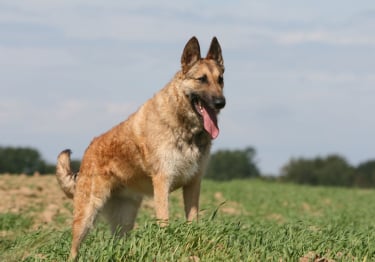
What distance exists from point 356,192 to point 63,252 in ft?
89.6

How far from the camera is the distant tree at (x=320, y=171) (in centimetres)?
6644

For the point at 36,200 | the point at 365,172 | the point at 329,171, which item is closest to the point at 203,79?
the point at 36,200

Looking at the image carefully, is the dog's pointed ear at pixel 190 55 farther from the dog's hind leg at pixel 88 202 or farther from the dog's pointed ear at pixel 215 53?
the dog's hind leg at pixel 88 202

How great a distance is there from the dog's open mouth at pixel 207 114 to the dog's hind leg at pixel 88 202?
5.28 ft

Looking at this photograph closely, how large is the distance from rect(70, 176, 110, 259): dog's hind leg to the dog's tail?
2.15 ft

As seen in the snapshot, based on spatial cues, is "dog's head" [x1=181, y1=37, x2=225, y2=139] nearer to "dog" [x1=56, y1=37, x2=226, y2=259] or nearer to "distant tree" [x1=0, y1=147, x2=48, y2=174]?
"dog" [x1=56, y1=37, x2=226, y2=259]

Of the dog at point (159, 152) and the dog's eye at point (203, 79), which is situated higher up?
the dog's eye at point (203, 79)

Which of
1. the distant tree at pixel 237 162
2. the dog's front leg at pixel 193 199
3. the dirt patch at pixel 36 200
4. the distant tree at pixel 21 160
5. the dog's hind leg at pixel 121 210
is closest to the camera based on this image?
the dog's front leg at pixel 193 199

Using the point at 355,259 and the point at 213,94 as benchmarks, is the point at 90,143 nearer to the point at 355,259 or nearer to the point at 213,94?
the point at 213,94

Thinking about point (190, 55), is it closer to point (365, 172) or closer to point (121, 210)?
point (121, 210)

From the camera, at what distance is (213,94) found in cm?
896

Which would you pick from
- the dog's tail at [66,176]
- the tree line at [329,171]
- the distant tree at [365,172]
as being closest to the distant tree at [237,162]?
the tree line at [329,171]

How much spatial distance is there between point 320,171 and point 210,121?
61.4m

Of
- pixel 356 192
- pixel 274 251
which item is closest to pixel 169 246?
pixel 274 251
